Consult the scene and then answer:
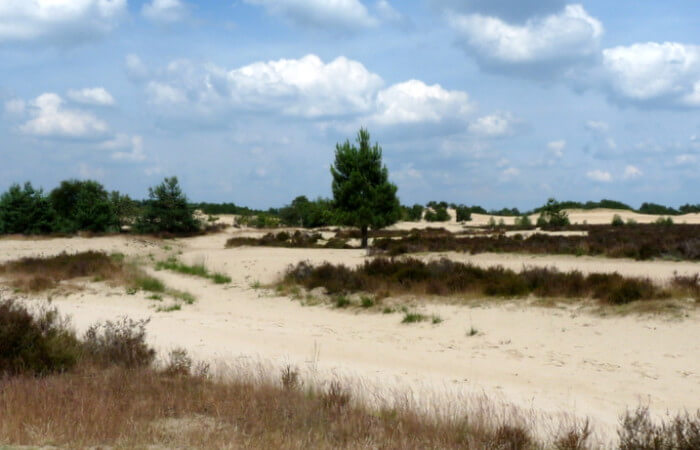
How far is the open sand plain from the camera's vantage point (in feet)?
26.9

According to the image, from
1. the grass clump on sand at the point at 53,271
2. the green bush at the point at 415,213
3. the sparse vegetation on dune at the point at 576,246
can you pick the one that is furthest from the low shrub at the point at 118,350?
the green bush at the point at 415,213

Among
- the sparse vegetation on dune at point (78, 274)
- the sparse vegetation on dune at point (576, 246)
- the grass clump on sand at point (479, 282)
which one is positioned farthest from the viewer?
the sparse vegetation on dune at point (576, 246)

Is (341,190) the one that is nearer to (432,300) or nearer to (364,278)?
(364,278)

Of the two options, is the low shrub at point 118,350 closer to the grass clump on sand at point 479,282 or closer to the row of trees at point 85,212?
the grass clump on sand at point 479,282

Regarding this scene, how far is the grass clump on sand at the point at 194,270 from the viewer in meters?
22.7

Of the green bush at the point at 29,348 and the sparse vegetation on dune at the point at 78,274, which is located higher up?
the green bush at the point at 29,348

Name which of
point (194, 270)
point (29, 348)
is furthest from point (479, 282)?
point (194, 270)

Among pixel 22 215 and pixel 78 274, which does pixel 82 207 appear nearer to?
pixel 22 215

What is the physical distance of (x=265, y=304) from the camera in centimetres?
1789

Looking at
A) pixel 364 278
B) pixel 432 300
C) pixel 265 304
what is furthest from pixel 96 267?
pixel 432 300

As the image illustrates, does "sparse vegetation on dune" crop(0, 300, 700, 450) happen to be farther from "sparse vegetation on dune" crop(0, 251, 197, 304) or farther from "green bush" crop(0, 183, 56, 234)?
"green bush" crop(0, 183, 56, 234)

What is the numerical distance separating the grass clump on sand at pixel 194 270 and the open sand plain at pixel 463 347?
425 centimetres

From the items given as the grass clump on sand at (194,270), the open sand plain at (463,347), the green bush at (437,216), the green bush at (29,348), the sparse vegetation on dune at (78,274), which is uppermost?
the green bush at (437,216)

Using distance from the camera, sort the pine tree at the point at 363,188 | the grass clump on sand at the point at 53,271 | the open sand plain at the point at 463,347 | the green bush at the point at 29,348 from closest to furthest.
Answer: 1. the green bush at the point at 29,348
2. the open sand plain at the point at 463,347
3. the grass clump on sand at the point at 53,271
4. the pine tree at the point at 363,188
